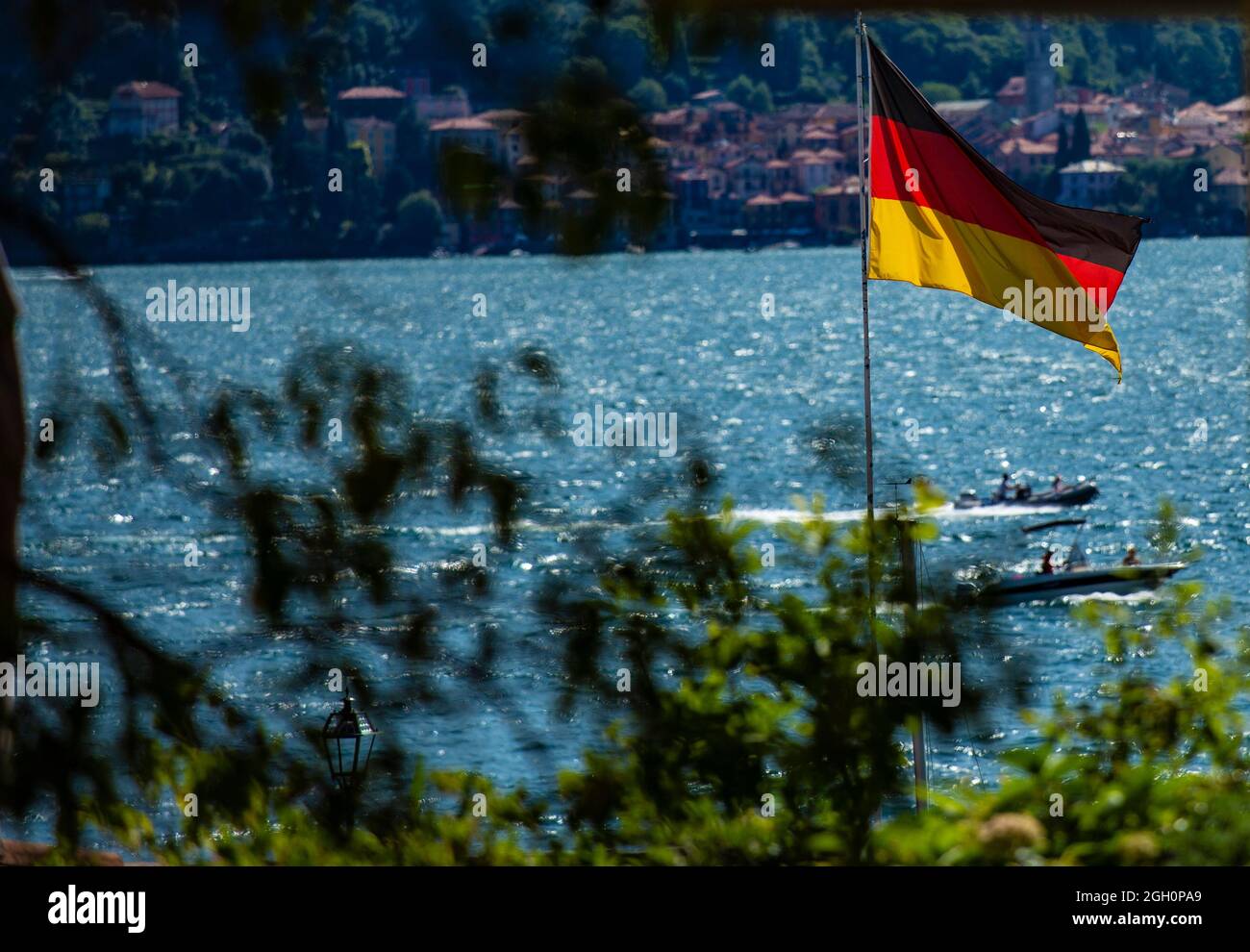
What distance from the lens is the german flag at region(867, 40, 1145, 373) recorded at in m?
4.72

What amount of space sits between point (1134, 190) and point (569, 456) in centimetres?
2159

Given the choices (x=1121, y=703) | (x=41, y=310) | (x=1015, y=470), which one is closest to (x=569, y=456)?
(x=1015, y=470)

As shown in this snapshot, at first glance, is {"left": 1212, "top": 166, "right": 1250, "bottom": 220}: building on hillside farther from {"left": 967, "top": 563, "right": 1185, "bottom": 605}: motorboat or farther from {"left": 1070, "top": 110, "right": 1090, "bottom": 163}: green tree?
{"left": 967, "top": 563, "right": 1185, "bottom": 605}: motorboat

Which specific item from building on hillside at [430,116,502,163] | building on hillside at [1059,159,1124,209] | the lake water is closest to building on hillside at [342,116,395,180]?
the lake water

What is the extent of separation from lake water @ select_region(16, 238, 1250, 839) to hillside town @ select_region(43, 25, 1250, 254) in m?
0.20

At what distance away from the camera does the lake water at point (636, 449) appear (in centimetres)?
261

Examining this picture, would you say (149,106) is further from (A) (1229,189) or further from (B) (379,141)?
(A) (1229,189)

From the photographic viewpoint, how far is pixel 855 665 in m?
A: 3.19

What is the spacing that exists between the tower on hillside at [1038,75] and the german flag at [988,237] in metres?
38.0

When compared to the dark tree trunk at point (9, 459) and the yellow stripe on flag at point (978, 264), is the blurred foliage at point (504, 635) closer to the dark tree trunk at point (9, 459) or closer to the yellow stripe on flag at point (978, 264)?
the dark tree trunk at point (9, 459)

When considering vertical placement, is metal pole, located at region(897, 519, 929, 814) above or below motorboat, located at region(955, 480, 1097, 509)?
above

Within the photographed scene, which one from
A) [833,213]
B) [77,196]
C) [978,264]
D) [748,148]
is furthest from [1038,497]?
[978,264]

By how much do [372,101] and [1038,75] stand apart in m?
46.0
